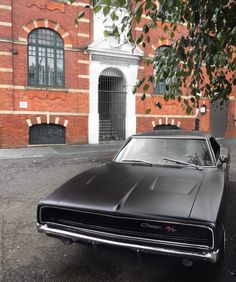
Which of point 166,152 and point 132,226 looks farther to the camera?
point 166,152

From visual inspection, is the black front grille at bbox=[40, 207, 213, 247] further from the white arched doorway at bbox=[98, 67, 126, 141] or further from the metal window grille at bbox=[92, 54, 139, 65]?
the white arched doorway at bbox=[98, 67, 126, 141]

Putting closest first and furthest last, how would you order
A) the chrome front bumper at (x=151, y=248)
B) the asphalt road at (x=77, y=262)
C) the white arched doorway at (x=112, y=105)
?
the chrome front bumper at (x=151, y=248)
the asphalt road at (x=77, y=262)
the white arched doorway at (x=112, y=105)

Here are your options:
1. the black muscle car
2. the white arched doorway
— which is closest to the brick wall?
the white arched doorway

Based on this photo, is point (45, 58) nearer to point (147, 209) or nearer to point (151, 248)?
point (147, 209)

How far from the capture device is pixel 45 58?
1412 centimetres

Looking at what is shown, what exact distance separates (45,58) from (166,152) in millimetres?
11571

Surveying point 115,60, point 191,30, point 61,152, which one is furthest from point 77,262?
point 115,60

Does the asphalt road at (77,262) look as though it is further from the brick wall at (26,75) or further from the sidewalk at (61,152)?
the brick wall at (26,75)

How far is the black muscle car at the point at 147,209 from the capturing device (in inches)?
102

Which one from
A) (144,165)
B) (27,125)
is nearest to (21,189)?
(144,165)

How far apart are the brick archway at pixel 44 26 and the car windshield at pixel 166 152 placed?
11.3 meters

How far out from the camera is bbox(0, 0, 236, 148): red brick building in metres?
13.4

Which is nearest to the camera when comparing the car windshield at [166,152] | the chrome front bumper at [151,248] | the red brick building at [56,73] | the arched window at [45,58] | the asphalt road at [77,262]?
the chrome front bumper at [151,248]

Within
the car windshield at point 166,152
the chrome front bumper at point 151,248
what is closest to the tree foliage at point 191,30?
the car windshield at point 166,152
